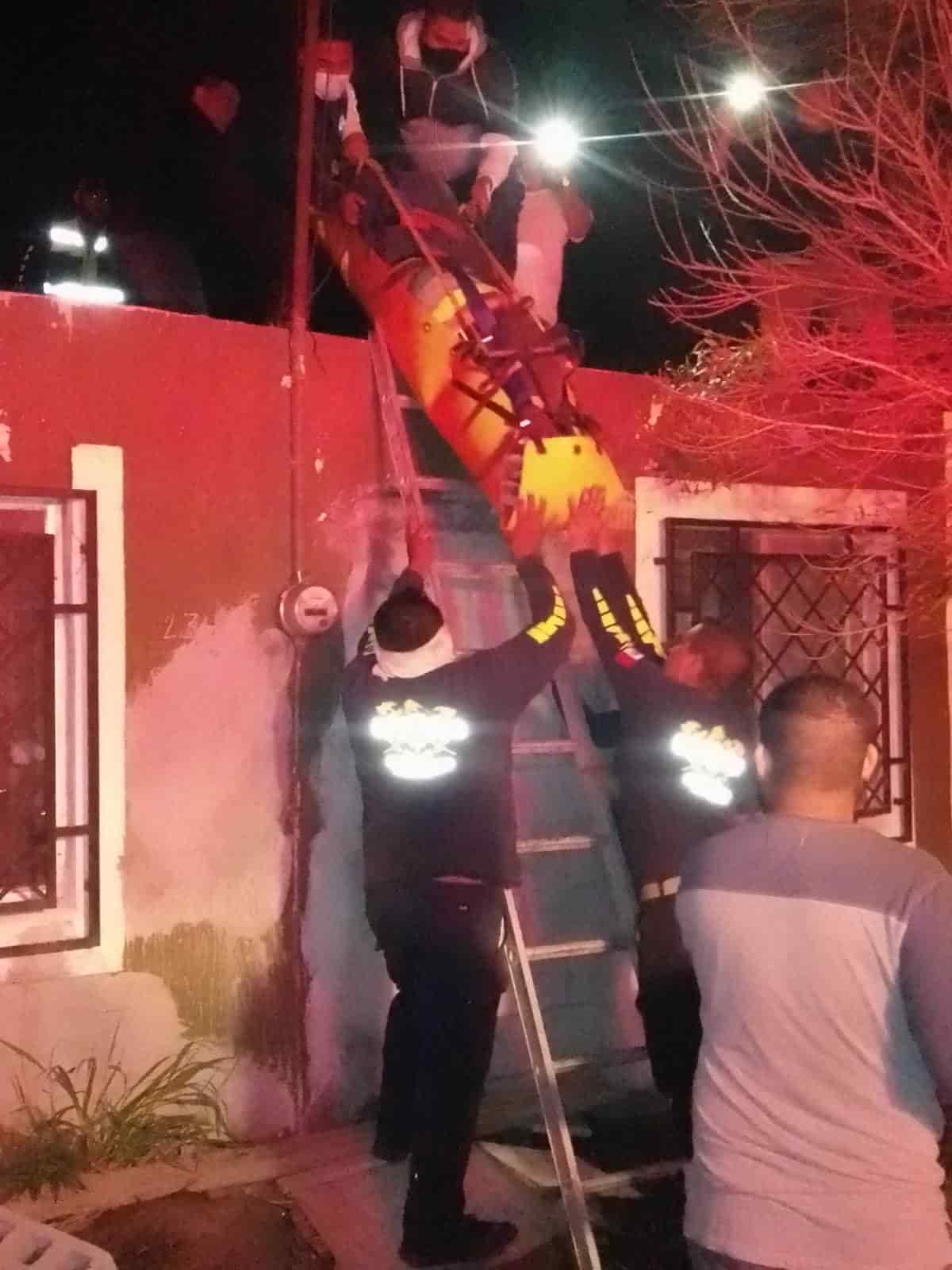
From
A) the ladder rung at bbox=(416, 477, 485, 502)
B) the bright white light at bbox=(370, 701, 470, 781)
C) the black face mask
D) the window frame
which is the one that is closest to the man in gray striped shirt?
the bright white light at bbox=(370, 701, 470, 781)

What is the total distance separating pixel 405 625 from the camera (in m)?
3.50

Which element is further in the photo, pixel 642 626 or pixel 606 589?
pixel 606 589

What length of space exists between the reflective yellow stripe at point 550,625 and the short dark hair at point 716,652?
0.49 meters

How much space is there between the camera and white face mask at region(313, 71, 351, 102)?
454 centimetres

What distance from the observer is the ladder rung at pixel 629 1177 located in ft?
11.2

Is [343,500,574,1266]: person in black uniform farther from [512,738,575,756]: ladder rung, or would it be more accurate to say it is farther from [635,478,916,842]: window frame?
[635,478,916,842]: window frame

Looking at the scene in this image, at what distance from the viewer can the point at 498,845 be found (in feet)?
11.6

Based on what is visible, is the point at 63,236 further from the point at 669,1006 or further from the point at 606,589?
the point at 669,1006

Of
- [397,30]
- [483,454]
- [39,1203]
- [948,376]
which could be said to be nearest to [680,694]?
[483,454]

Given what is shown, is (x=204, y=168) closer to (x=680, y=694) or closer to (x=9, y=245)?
(x=9, y=245)

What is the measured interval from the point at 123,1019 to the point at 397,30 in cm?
420

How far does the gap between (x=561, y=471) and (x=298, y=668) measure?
1.15 meters

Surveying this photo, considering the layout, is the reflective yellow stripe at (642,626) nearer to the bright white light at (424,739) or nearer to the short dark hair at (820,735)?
the bright white light at (424,739)

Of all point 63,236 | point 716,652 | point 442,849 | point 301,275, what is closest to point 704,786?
point 716,652
